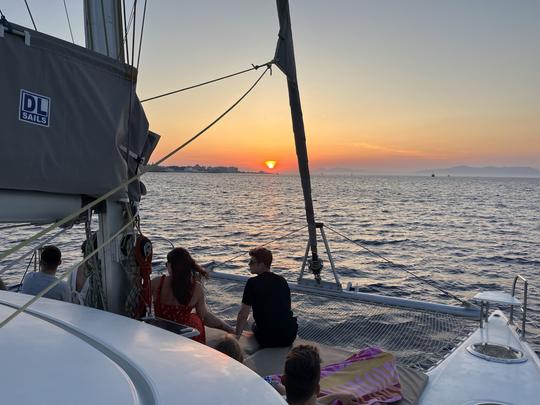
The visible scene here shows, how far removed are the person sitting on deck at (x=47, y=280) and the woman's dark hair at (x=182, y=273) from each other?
91cm

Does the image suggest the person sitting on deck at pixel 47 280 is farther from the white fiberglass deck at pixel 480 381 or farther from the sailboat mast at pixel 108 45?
the white fiberglass deck at pixel 480 381

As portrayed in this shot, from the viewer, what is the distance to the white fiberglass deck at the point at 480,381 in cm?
380

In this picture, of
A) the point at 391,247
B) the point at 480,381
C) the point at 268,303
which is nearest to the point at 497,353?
the point at 480,381

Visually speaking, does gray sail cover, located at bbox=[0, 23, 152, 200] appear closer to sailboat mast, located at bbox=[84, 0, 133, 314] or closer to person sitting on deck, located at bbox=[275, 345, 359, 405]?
sailboat mast, located at bbox=[84, 0, 133, 314]

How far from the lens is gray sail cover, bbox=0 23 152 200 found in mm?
2430

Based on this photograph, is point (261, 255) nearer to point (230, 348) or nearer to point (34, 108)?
point (230, 348)

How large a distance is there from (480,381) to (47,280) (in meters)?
3.75

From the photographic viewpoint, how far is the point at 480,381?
4113mm

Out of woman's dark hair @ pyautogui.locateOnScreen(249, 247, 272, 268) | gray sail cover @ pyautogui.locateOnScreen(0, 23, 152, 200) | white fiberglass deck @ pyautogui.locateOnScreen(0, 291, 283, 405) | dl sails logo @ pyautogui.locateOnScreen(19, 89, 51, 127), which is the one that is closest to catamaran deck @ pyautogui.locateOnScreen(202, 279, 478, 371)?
woman's dark hair @ pyautogui.locateOnScreen(249, 247, 272, 268)

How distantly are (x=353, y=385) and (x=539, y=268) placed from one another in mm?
13612

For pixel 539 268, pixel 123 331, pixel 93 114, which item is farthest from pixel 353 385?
pixel 539 268

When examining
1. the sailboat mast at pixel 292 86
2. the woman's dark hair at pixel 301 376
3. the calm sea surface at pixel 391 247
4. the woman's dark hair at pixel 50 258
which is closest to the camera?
the woman's dark hair at pixel 301 376

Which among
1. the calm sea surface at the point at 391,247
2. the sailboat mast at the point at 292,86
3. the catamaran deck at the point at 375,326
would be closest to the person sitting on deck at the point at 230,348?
the catamaran deck at the point at 375,326

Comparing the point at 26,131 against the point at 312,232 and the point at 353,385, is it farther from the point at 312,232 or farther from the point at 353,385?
the point at 312,232
